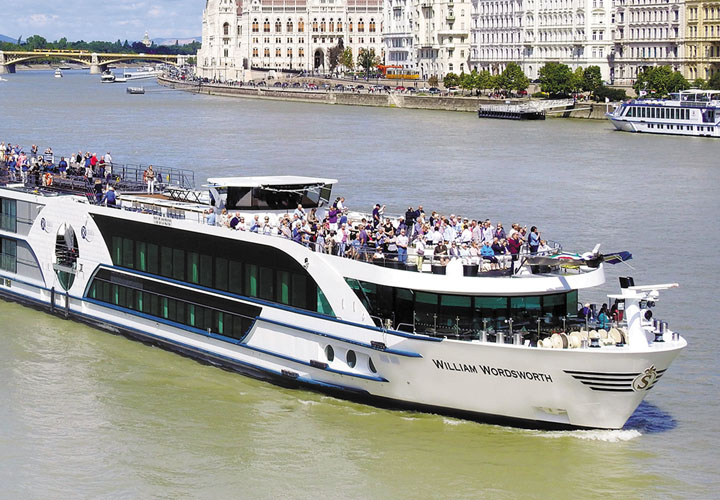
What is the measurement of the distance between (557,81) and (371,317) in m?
79.4

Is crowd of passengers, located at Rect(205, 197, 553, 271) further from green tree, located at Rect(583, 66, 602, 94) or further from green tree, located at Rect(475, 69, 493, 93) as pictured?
green tree, located at Rect(475, 69, 493, 93)

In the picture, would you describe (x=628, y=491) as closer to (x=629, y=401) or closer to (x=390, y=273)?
(x=629, y=401)

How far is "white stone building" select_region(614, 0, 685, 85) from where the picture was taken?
93250 mm

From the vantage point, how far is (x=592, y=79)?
92.4 m

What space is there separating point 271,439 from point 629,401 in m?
4.23

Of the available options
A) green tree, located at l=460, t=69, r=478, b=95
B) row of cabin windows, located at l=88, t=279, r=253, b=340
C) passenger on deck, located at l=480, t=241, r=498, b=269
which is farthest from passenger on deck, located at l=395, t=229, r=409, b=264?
green tree, located at l=460, t=69, r=478, b=95

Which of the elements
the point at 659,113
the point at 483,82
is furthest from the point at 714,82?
the point at 483,82

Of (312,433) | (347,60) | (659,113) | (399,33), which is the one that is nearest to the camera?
(312,433)

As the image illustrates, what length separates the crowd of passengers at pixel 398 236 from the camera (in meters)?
16.8

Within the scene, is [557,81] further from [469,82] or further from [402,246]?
[402,246]

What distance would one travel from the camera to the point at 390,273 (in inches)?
647

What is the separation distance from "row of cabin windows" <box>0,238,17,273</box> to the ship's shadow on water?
11.2m

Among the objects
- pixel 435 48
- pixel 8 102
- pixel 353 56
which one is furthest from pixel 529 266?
pixel 353 56

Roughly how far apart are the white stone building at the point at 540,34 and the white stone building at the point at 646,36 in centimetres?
184
